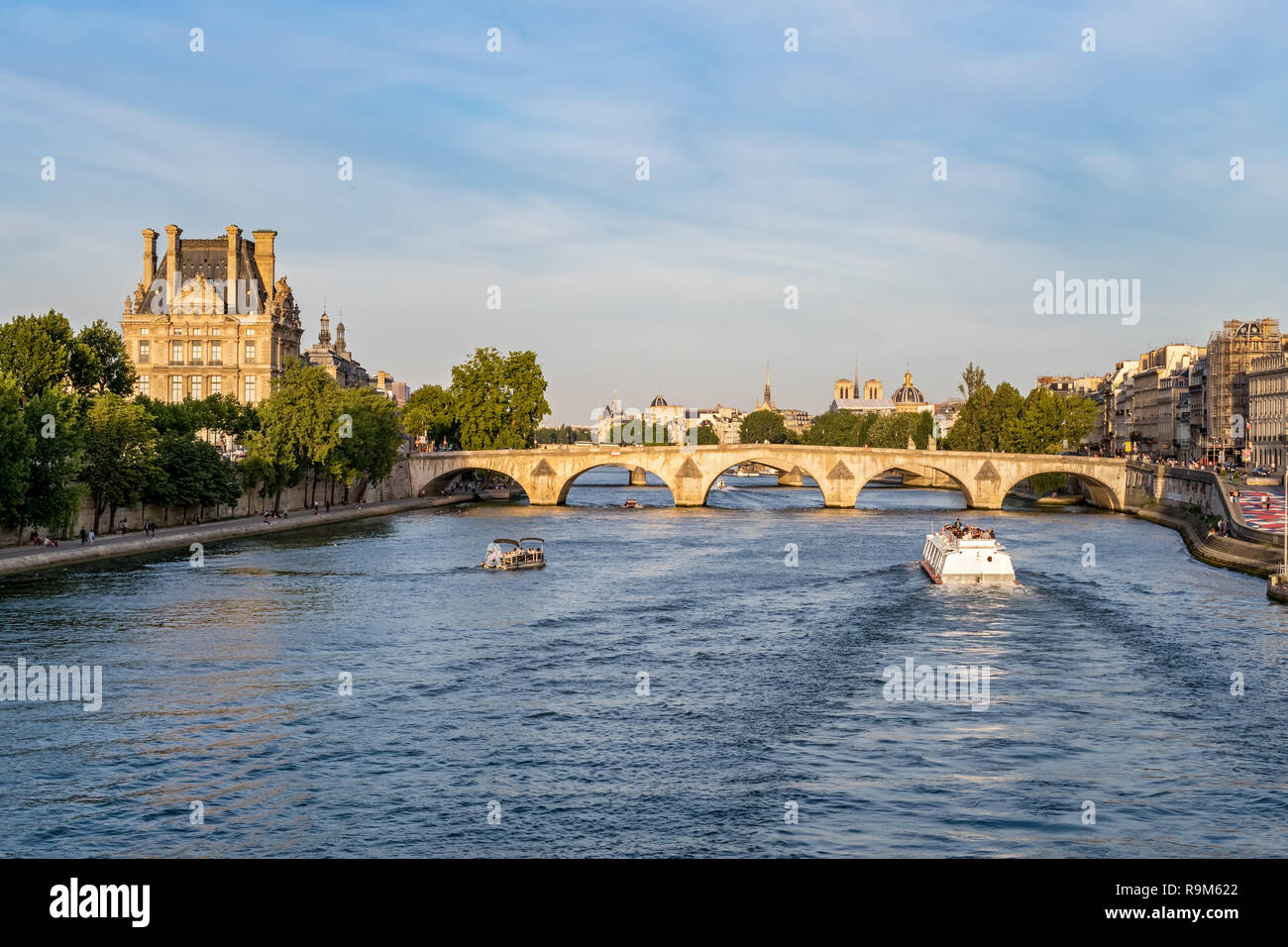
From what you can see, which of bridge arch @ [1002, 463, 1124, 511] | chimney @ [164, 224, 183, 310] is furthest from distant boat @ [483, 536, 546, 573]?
bridge arch @ [1002, 463, 1124, 511]

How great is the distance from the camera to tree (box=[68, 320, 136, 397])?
230 feet

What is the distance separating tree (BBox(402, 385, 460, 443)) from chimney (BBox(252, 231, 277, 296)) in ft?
66.6

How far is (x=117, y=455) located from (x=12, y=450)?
32.5 feet

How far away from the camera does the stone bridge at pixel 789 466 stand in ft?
317

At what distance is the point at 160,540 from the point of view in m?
58.2

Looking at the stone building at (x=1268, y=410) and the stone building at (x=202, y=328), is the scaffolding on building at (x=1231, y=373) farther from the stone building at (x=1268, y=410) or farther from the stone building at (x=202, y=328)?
the stone building at (x=202, y=328)

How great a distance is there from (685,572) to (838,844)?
34722 millimetres

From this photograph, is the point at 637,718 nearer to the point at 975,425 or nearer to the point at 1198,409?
the point at 975,425

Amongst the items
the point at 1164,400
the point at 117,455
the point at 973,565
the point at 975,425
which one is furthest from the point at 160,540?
the point at 1164,400

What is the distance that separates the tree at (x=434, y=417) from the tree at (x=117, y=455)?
50.8 meters

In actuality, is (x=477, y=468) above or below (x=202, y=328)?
below
